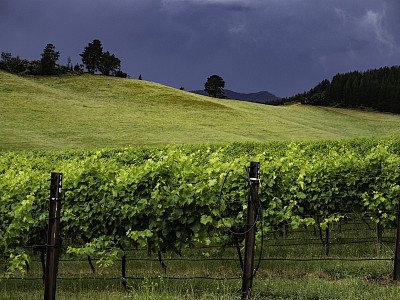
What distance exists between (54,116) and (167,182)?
1523 inches

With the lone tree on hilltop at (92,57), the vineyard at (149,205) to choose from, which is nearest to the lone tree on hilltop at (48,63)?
the lone tree on hilltop at (92,57)

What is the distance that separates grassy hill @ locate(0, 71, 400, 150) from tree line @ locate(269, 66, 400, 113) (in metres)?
13.1

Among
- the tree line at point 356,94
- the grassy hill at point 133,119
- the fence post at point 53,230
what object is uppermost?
the tree line at point 356,94

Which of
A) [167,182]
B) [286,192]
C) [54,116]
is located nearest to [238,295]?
[167,182]

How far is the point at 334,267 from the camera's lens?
6473mm

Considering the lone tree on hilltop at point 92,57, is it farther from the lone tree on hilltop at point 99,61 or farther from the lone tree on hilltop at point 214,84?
the lone tree on hilltop at point 214,84

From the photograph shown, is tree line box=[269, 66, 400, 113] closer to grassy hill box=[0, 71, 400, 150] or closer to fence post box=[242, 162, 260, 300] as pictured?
grassy hill box=[0, 71, 400, 150]

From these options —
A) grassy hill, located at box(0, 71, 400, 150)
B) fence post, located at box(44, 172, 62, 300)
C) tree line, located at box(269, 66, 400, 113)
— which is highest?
tree line, located at box(269, 66, 400, 113)

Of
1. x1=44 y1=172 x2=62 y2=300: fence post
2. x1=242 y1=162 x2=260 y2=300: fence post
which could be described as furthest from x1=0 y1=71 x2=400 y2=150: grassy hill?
x1=242 y1=162 x2=260 y2=300: fence post

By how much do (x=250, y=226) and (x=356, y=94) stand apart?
87788mm

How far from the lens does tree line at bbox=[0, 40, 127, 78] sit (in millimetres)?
69625

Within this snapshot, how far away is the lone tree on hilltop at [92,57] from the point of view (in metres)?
85.4

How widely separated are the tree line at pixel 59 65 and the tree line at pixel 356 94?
4412 cm

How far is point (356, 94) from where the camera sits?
83125 mm
